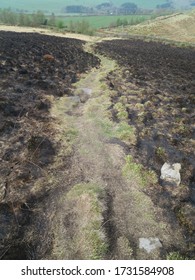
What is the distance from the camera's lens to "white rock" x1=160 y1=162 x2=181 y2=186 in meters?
14.0

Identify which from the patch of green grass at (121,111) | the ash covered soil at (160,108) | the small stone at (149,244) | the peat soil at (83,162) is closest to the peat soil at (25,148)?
the peat soil at (83,162)

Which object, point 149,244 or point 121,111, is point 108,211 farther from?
point 121,111

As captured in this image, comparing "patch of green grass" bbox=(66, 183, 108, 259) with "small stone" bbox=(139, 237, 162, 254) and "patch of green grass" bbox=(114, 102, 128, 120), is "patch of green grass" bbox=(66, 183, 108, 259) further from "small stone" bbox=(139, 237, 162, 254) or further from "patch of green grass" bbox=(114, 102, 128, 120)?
"patch of green grass" bbox=(114, 102, 128, 120)

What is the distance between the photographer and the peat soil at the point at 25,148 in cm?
1042

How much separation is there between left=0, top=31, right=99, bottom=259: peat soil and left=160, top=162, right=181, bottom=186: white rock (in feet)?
16.8

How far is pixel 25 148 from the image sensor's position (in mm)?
15453

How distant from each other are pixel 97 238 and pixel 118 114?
1243cm

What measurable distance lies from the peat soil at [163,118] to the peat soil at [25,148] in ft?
14.7

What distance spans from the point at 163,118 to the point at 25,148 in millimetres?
10475

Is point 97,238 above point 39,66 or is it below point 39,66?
below

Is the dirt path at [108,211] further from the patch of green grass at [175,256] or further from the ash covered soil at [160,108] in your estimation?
the ash covered soil at [160,108]

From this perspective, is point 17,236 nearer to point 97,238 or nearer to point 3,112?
point 97,238

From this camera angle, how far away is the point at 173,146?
58.0ft

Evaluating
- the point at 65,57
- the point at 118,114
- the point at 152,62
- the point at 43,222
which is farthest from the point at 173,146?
the point at 152,62
